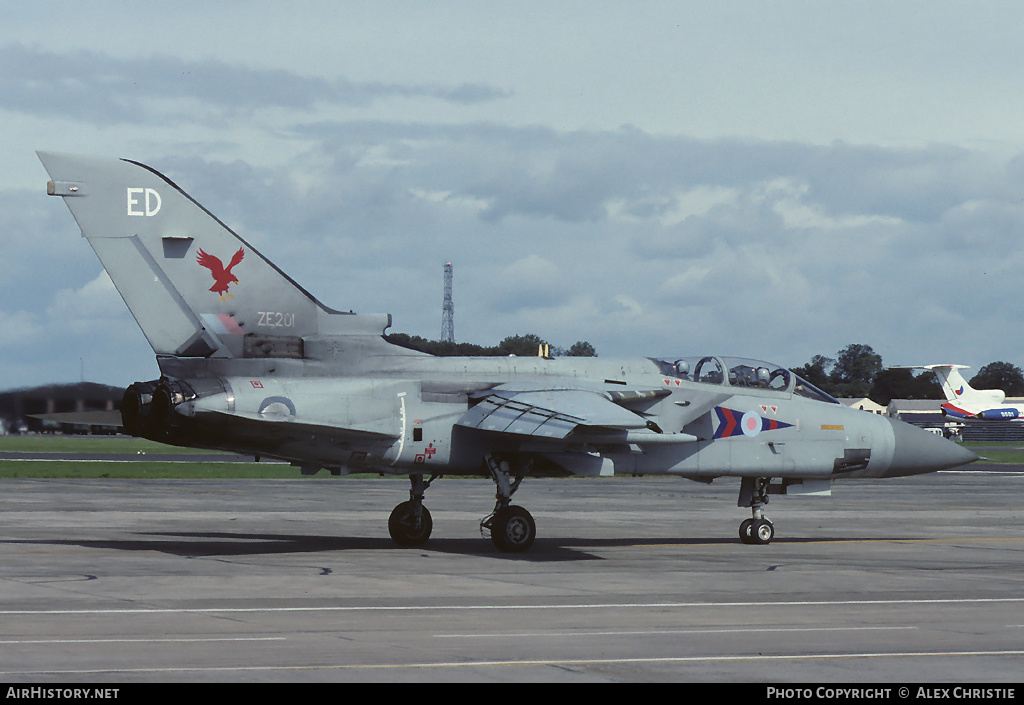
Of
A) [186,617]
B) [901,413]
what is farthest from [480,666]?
[901,413]

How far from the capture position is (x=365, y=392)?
2020cm

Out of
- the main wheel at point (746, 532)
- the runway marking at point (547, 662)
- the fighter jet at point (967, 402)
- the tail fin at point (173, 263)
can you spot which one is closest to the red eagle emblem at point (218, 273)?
the tail fin at point (173, 263)

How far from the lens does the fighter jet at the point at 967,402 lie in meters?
112

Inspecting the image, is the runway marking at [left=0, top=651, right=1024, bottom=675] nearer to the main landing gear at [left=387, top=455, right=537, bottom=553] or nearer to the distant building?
the main landing gear at [left=387, top=455, right=537, bottom=553]

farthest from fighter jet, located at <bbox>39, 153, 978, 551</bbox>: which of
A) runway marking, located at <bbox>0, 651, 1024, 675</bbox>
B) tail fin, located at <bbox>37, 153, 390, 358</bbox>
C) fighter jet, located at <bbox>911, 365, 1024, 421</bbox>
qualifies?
fighter jet, located at <bbox>911, 365, 1024, 421</bbox>

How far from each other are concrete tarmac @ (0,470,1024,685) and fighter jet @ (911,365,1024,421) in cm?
8679

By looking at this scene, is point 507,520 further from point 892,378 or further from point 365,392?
point 892,378

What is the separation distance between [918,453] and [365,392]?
1082 centimetres

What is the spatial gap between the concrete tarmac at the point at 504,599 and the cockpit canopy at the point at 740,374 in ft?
9.75

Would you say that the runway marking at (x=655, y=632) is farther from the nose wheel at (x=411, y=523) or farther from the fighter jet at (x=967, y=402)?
the fighter jet at (x=967, y=402)

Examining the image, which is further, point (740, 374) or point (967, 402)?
point (967, 402)

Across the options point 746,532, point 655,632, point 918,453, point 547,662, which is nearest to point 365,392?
point 746,532

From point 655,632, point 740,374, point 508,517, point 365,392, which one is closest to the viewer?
point 655,632

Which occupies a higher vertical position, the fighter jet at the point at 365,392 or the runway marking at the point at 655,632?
the fighter jet at the point at 365,392
